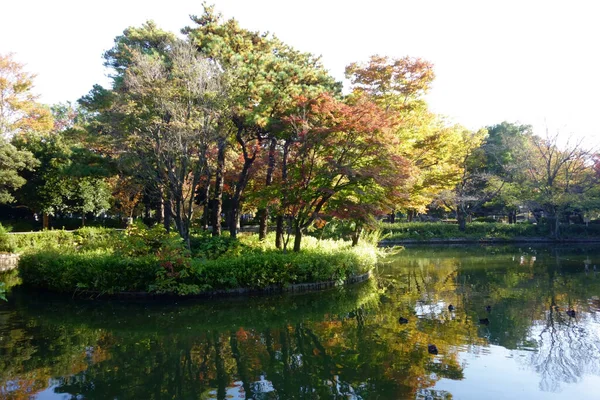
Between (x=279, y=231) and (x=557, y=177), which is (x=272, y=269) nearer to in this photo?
(x=279, y=231)

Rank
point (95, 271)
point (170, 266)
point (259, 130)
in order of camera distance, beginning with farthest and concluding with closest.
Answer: point (259, 130) → point (95, 271) → point (170, 266)

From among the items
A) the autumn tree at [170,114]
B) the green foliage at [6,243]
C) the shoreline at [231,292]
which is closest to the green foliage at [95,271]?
the shoreline at [231,292]

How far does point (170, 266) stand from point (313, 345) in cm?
461

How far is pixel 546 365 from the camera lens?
21.3 ft

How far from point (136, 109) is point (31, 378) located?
7.65m

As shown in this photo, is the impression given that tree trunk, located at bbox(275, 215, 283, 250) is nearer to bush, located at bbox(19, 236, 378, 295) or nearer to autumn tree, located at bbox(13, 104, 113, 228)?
bush, located at bbox(19, 236, 378, 295)

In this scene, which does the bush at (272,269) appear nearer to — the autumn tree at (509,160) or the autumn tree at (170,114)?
the autumn tree at (170,114)

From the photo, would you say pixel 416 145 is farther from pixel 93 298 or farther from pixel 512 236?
pixel 512 236

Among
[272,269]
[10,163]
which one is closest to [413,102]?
[272,269]

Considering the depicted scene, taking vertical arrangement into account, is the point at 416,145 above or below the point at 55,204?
above

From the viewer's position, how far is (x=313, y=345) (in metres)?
7.39

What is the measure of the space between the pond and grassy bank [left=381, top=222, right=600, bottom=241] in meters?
17.3

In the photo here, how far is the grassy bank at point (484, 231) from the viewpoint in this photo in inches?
1171

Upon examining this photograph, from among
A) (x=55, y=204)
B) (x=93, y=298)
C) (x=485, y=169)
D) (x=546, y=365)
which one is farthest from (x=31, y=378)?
(x=485, y=169)
